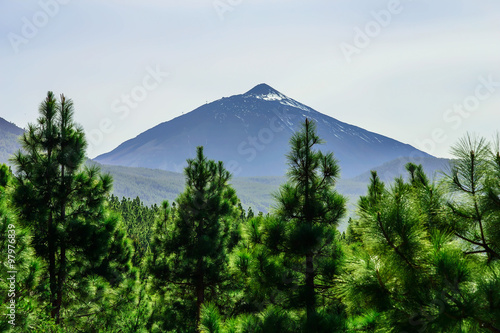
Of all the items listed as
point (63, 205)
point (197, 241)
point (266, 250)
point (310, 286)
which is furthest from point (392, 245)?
point (197, 241)

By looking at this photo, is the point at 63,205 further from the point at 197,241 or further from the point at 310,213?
the point at 310,213

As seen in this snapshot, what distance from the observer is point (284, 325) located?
5.89 meters

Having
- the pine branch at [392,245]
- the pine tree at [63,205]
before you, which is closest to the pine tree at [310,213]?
the pine branch at [392,245]

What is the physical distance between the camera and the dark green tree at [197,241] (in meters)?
12.8

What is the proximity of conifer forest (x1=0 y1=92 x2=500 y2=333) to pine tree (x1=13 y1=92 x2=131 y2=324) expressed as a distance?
0.12 feet

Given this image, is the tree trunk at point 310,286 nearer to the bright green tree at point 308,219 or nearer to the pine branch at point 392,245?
the bright green tree at point 308,219

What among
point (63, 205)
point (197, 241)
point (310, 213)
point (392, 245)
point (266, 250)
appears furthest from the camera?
point (197, 241)

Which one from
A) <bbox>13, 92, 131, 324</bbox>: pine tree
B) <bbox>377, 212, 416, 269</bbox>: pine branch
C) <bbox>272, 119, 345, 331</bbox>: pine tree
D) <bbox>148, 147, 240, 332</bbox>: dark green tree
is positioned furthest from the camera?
<bbox>148, 147, 240, 332</bbox>: dark green tree

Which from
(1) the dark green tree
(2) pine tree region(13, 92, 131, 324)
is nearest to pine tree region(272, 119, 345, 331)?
(2) pine tree region(13, 92, 131, 324)

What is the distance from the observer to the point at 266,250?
21.1ft

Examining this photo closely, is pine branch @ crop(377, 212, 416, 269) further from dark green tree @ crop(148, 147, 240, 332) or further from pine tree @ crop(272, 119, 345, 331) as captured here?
dark green tree @ crop(148, 147, 240, 332)

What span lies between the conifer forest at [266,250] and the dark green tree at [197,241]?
0.05 metres

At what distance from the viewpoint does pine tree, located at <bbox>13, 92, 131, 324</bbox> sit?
30.2 ft

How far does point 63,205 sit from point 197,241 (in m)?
5.06
